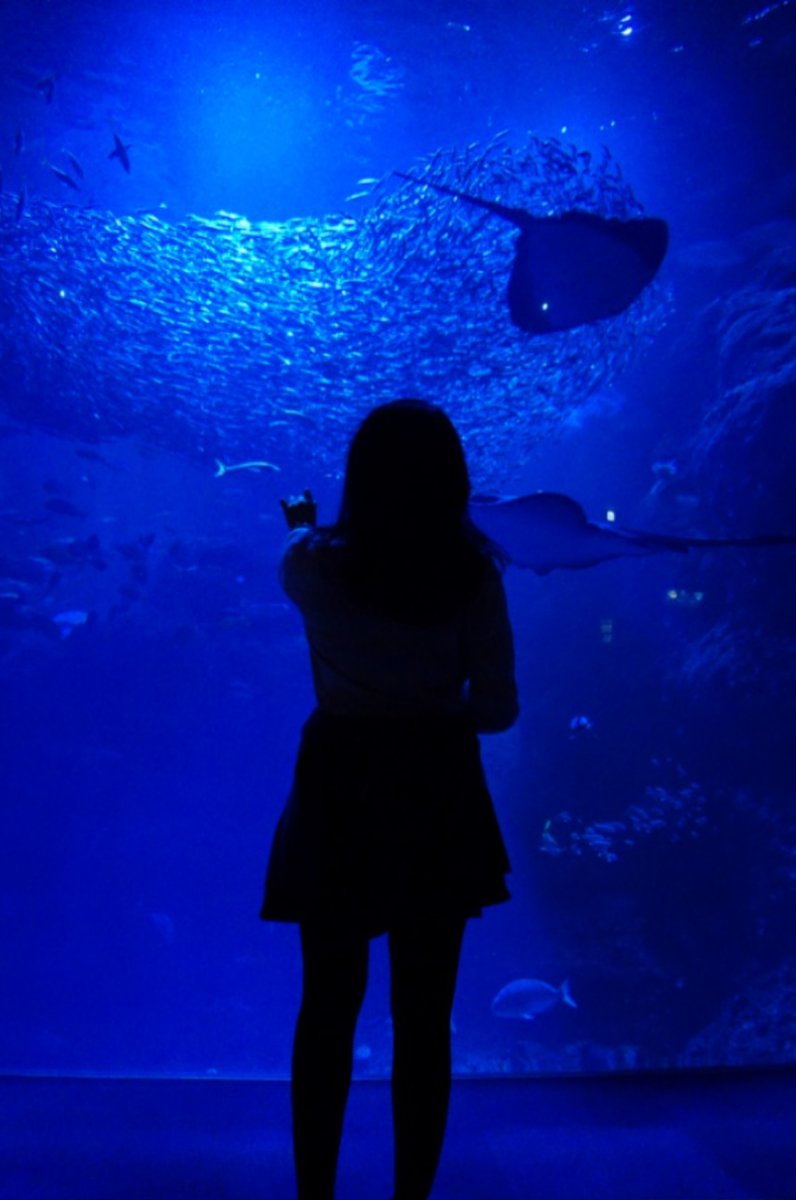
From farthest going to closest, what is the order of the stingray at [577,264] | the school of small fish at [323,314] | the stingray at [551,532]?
the school of small fish at [323,314] < the stingray at [577,264] < the stingray at [551,532]

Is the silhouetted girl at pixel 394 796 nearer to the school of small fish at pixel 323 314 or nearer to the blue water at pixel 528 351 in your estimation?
the blue water at pixel 528 351

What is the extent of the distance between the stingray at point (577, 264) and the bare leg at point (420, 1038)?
174 inches

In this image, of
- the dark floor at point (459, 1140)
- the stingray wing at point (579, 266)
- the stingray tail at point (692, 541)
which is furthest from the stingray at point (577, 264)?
the dark floor at point (459, 1140)

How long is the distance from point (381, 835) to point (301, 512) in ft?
2.58

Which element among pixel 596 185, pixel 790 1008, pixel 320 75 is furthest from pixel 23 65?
pixel 790 1008

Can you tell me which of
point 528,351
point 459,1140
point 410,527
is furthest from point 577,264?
point 528,351

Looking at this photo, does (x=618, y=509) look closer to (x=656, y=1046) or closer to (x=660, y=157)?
(x=660, y=157)

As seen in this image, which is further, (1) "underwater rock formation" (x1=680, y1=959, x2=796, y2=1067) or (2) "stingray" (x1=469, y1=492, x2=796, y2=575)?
(1) "underwater rock formation" (x1=680, y1=959, x2=796, y2=1067)

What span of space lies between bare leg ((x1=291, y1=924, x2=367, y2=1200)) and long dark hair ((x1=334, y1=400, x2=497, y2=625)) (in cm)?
70

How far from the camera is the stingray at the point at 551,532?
4.04 metres

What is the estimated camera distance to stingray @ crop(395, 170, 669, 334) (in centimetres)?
516

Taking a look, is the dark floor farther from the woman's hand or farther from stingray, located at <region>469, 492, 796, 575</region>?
stingray, located at <region>469, 492, 796, 575</region>

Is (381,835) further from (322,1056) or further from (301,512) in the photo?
(301,512)

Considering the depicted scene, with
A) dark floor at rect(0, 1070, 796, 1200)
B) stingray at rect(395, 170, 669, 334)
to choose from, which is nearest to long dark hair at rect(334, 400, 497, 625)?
dark floor at rect(0, 1070, 796, 1200)
